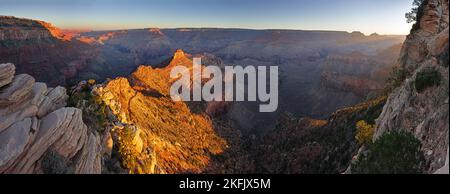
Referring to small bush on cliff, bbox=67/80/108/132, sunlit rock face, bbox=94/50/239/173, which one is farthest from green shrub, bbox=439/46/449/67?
small bush on cliff, bbox=67/80/108/132

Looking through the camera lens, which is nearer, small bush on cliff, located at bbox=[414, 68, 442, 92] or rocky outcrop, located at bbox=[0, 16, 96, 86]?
small bush on cliff, located at bbox=[414, 68, 442, 92]

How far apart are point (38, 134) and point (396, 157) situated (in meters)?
21.1

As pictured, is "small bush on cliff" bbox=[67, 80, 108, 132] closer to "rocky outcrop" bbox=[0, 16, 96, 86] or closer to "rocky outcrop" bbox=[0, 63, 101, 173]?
"rocky outcrop" bbox=[0, 63, 101, 173]

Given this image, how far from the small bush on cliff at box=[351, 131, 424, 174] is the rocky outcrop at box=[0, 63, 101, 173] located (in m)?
18.2

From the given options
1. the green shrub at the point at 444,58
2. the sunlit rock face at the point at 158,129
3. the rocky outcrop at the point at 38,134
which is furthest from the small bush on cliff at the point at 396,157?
the sunlit rock face at the point at 158,129

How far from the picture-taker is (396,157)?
20062 millimetres

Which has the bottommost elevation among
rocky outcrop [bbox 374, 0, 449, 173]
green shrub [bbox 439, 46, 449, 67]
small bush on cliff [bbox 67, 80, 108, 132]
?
small bush on cliff [bbox 67, 80, 108, 132]

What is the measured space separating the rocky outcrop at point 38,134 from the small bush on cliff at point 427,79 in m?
23.0

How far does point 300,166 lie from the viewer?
52406 mm

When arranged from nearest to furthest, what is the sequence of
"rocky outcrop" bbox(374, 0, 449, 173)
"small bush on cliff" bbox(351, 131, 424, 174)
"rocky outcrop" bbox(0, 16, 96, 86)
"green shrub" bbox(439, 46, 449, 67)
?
"rocky outcrop" bbox(374, 0, 449, 173) < "small bush on cliff" bbox(351, 131, 424, 174) < "green shrub" bbox(439, 46, 449, 67) < "rocky outcrop" bbox(0, 16, 96, 86)

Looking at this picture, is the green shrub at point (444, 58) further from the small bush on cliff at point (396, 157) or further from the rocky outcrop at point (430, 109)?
the small bush on cliff at point (396, 157)

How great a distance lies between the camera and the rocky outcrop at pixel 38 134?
2231 cm

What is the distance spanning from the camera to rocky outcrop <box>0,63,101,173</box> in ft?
73.2
